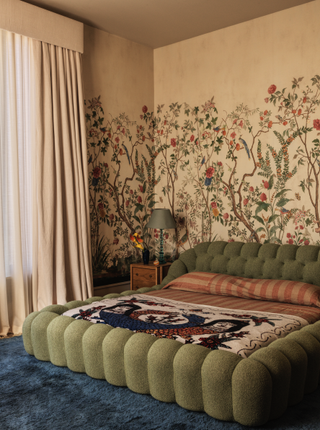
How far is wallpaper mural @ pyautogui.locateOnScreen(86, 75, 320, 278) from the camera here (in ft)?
12.6

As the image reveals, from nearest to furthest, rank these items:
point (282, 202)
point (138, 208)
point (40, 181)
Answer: point (40, 181)
point (282, 202)
point (138, 208)

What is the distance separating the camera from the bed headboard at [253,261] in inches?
139

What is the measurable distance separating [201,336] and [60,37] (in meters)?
3.01

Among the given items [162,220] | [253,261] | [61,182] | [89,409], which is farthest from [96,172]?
[89,409]

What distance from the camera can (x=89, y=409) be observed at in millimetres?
2234

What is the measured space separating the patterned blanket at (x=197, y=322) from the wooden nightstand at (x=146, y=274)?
3.78 feet

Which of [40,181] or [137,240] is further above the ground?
[40,181]

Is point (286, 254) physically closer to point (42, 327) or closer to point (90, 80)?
point (42, 327)

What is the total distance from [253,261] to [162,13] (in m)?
2.48

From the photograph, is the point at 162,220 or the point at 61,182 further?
the point at 162,220

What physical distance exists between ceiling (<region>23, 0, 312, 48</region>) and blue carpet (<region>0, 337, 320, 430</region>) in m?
3.12

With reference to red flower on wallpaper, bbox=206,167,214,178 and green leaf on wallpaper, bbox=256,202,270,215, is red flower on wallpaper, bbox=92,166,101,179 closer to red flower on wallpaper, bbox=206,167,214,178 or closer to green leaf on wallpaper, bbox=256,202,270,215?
red flower on wallpaper, bbox=206,167,214,178

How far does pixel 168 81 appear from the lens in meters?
4.89

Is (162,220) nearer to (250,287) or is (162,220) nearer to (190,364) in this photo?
(250,287)
